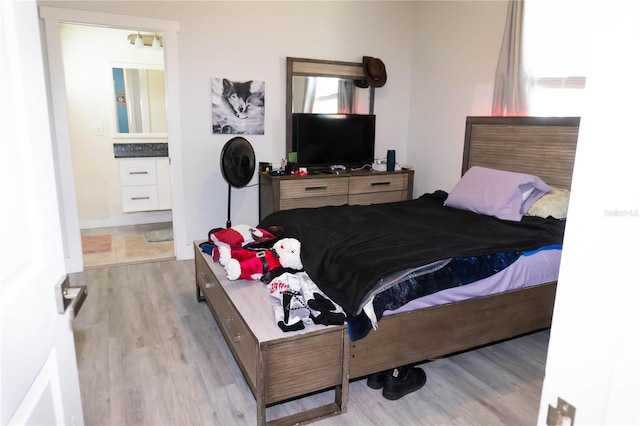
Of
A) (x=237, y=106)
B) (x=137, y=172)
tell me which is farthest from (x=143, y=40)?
(x=237, y=106)

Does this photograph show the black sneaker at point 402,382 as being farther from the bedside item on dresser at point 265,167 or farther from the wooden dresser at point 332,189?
the bedside item on dresser at point 265,167

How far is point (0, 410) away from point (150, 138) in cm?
521

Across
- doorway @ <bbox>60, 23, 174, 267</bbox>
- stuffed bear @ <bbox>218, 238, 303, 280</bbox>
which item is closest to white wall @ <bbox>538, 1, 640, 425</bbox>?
stuffed bear @ <bbox>218, 238, 303, 280</bbox>

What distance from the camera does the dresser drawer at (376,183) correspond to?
14.7 ft

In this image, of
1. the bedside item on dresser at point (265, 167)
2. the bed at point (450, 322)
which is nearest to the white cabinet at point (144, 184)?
the bedside item on dresser at point (265, 167)

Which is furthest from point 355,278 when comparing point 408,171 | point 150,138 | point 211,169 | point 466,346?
point 150,138

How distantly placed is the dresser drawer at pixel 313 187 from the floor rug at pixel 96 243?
2022mm

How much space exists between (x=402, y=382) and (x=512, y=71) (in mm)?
2827

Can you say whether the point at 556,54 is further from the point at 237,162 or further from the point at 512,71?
the point at 237,162

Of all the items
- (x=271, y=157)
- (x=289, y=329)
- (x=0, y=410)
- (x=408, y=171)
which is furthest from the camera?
(x=408, y=171)

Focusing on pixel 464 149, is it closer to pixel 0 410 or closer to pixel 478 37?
pixel 478 37

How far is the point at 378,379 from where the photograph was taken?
2250 mm

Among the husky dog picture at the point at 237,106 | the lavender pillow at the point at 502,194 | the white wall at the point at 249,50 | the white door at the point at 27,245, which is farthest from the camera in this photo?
the husky dog picture at the point at 237,106

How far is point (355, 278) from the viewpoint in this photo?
209 cm
